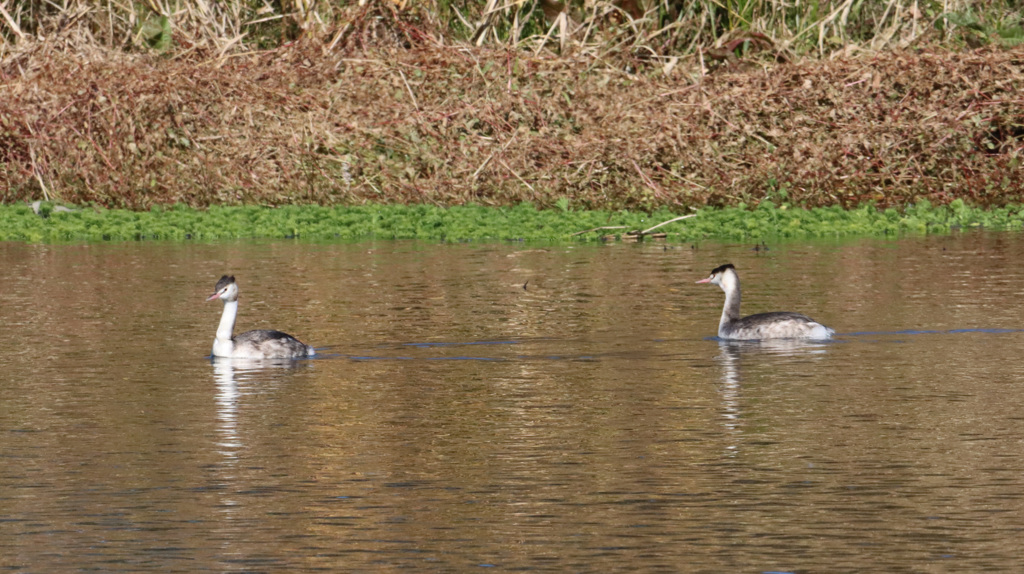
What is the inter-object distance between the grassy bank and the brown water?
13.9 feet

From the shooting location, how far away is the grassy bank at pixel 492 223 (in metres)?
23.3

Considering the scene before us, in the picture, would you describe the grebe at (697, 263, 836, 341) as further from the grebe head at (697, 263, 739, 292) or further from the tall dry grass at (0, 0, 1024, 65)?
the tall dry grass at (0, 0, 1024, 65)

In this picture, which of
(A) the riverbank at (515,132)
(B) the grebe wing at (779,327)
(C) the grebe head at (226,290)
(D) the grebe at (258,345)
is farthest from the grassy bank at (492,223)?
(D) the grebe at (258,345)

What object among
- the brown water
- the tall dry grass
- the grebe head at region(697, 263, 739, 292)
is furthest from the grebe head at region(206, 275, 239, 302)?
the tall dry grass

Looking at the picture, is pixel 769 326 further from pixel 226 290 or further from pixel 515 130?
pixel 515 130

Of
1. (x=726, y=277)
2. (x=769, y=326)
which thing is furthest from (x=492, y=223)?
(x=769, y=326)

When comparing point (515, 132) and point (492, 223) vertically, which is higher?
point (515, 132)

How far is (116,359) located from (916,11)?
18.2 metres

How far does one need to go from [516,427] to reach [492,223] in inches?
531

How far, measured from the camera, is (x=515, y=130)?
87.7ft

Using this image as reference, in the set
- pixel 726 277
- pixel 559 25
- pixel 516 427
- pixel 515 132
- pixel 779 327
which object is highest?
pixel 559 25

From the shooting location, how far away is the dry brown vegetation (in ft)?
84.4

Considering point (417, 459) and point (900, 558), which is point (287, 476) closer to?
point (417, 459)

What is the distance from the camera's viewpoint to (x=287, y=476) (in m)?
9.23
